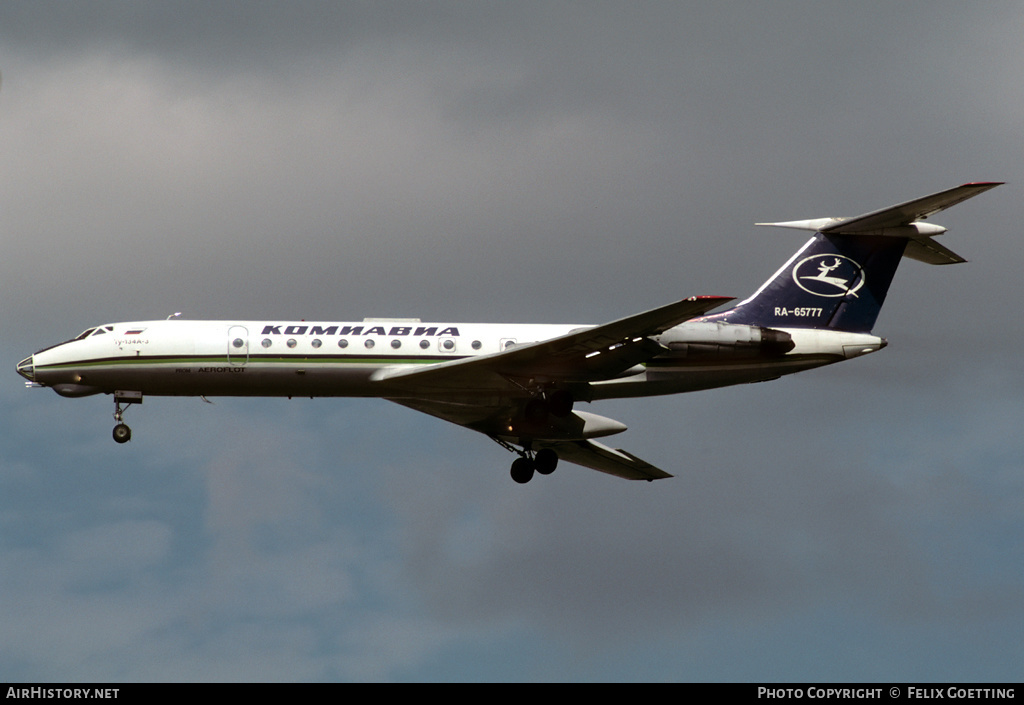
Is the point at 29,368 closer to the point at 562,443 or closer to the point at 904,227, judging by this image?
the point at 562,443

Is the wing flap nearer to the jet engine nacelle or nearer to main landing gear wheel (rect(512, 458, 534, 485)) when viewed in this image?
main landing gear wheel (rect(512, 458, 534, 485))

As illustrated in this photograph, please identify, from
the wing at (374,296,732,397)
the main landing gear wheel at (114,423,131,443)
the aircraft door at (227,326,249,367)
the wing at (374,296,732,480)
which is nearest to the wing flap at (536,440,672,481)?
the wing at (374,296,732,480)

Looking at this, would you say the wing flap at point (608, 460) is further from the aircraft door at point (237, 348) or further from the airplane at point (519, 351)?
the aircraft door at point (237, 348)

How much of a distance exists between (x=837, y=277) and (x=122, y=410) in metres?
18.0

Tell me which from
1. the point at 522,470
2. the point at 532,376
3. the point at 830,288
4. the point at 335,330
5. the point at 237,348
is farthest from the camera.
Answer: the point at 522,470

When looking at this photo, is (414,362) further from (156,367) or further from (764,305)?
(764,305)

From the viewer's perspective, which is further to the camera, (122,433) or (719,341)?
(122,433)

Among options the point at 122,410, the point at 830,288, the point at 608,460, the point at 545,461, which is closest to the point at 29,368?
the point at 122,410

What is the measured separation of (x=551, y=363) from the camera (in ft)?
120

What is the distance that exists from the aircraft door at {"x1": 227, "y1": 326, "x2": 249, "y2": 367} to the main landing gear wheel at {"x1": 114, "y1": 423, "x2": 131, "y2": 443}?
130 inches

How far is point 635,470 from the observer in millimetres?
42719

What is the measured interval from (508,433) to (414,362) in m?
4.86

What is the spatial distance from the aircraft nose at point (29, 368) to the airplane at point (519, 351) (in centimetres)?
5
